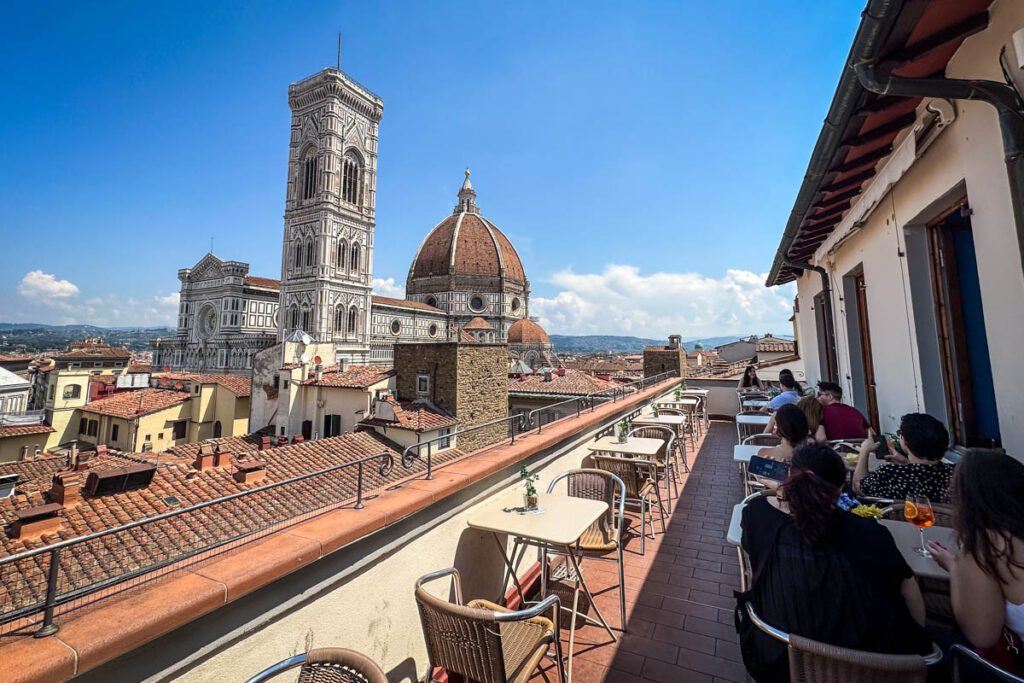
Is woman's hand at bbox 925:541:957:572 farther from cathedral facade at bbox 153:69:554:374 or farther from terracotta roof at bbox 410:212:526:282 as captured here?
terracotta roof at bbox 410:212:526:282

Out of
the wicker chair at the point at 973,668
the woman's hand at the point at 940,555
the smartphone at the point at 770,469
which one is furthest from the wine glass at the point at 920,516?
the smartphone at the point at 770,469

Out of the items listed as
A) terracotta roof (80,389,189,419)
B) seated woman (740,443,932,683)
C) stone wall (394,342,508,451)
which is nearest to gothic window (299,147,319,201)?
terracotta roof (80,389,189,419)

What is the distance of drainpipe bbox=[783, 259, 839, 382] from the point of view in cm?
652

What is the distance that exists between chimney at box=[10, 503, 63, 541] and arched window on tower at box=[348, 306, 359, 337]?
3774cm

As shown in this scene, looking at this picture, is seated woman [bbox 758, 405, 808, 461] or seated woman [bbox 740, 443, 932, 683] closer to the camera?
seated woman [bbox 740, 443, 932, 683]

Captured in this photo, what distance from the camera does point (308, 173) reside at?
42844mm

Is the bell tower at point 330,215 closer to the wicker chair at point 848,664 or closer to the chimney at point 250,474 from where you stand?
the chimney at point 250,474

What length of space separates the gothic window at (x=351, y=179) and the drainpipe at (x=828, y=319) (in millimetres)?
43948

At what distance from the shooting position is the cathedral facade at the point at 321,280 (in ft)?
133

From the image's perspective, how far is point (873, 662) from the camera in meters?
1.27

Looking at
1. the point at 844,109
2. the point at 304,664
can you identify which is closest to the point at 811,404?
the point at 844,109

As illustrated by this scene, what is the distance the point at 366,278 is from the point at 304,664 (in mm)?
45574

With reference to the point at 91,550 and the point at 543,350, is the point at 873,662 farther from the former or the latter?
the point at 543,350

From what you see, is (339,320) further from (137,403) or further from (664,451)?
(664,451)
